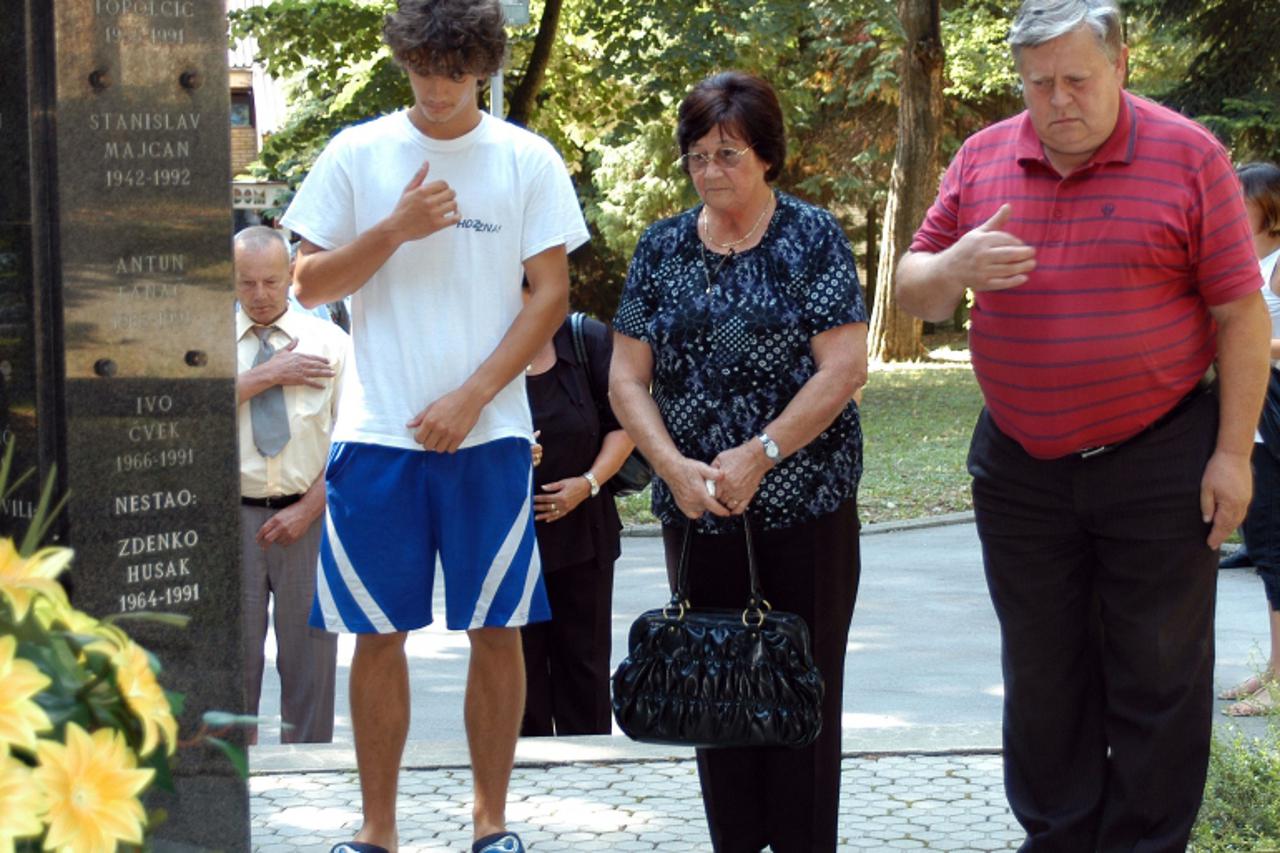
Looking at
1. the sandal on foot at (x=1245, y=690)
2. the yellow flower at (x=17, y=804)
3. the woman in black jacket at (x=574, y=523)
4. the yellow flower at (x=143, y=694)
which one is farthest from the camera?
the sandal on foot at (x=1245, y=690)

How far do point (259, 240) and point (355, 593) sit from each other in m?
2.40

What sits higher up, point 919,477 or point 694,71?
point 694,71

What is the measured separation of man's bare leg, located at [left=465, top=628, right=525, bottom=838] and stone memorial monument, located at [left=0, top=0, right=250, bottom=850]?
63 cm

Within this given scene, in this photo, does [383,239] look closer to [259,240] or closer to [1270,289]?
[259,240]

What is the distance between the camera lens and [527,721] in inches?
253

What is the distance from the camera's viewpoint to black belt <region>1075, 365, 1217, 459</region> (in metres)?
4.21

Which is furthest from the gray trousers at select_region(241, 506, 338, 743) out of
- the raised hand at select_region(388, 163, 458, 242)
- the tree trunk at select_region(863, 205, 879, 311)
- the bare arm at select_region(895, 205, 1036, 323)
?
the tree trunk at select_region(863, 205, 879, 311)

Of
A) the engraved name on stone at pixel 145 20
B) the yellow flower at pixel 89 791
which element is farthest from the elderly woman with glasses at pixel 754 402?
the yellow flower at pixel 89 791

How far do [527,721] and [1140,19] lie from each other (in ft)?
54.3

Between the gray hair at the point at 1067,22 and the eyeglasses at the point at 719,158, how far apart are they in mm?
715

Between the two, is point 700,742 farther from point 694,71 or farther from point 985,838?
point 694,71

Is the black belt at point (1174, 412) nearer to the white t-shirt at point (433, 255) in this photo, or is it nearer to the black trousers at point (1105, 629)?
the black trousers at point (1105, 629)

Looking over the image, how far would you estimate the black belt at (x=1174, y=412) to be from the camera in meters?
4.21

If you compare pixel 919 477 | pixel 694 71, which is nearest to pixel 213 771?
pixel 919 477
